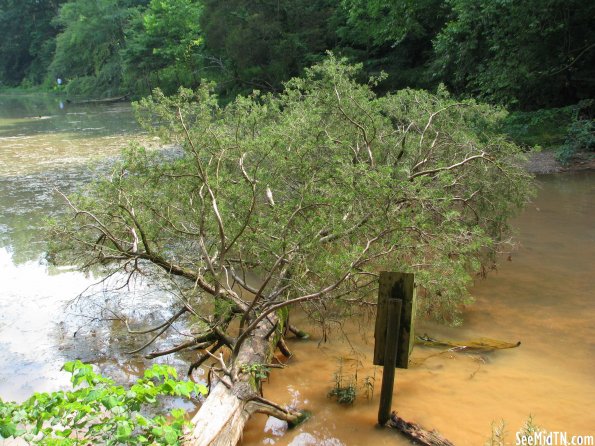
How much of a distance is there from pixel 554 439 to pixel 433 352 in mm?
1776

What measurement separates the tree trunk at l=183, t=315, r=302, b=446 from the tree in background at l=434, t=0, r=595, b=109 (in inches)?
533

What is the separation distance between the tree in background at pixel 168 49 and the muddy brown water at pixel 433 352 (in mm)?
26621

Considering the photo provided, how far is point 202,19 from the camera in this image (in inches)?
1181

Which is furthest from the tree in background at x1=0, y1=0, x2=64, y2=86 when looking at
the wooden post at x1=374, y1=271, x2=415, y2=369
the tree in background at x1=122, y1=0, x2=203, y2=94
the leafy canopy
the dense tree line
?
the wooden post at x1=374, y1=271, x2=415, y2=369

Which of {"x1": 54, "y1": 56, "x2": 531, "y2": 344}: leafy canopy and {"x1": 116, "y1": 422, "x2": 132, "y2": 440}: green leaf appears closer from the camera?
{"x1": 116, "y1": 422, "x2": 132, "y2": 440}: green leaf

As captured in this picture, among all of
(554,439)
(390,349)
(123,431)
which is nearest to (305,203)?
(390,349)

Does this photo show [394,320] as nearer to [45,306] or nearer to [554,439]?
[554,439]

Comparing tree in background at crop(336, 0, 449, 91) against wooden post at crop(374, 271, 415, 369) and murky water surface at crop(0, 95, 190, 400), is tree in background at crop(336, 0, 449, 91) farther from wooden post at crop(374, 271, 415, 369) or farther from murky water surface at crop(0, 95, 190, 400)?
wooden post at crop(374, 271, 415, 369)

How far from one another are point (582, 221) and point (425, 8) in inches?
522

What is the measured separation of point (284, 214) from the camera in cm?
566

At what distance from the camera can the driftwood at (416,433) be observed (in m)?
4.32

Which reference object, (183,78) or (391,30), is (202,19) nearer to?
(183,78)

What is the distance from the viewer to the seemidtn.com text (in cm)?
405

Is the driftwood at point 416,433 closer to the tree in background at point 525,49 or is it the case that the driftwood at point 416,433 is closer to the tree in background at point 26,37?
the tree in background at point 525,49
